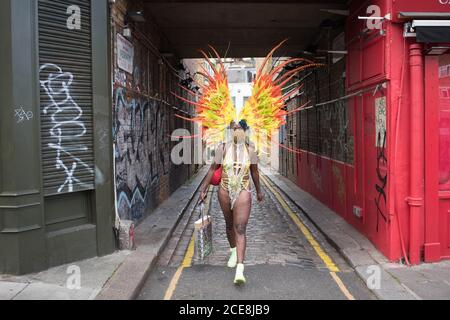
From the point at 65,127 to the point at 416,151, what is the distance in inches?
185

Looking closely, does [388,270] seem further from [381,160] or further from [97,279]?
[97,279]

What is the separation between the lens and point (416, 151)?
638 cm

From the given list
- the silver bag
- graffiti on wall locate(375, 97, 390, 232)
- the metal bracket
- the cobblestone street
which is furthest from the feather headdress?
the metal bracket

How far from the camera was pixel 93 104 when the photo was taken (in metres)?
6.55

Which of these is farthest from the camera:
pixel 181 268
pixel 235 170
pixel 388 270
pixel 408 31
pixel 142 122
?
pixel 142 122

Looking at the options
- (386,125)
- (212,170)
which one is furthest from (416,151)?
(212,170)

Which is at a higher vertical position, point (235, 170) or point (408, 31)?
point (408, 31)

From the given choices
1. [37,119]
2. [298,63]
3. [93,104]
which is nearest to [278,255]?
[93,104]

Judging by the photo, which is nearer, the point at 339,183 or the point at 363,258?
the point at 363,258

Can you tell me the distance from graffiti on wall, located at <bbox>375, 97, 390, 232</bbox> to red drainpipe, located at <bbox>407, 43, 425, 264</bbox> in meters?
0.42

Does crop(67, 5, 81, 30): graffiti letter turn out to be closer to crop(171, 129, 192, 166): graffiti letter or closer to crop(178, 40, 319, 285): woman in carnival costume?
crop(178, 40, 319, 285): woman in carnival costume

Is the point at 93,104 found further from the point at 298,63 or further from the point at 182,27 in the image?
the point at 298,63
